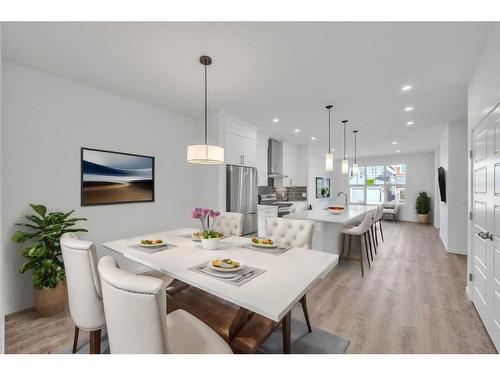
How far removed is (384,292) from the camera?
2738 millimetres

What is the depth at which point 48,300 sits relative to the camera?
88.9 inches

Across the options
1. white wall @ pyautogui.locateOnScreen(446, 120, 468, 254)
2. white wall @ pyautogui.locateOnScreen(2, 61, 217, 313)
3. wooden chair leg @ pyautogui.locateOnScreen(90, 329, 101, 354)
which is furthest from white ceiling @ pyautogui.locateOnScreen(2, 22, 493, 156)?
wooden chair leg @ pyautogui.locateOnScreen(90, 329, 101, 354)

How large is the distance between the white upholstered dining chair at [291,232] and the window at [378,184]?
23.5ft

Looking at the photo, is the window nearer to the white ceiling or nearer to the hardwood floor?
the white ceiling

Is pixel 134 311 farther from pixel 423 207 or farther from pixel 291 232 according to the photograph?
pixel 423 207

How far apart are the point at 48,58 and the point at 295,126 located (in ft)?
12.7

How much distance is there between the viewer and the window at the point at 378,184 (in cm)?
886

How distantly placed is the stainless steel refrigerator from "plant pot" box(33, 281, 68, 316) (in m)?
2.36

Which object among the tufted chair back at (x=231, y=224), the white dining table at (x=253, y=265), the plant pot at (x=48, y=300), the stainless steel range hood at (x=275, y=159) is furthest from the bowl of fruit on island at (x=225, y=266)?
the stainless steel range hood at (x=275, y=159)

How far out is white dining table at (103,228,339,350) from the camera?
1113 millimetres

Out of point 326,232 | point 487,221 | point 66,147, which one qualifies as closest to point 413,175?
point 326,232

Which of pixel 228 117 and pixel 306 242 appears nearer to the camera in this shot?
pixel 306 242
